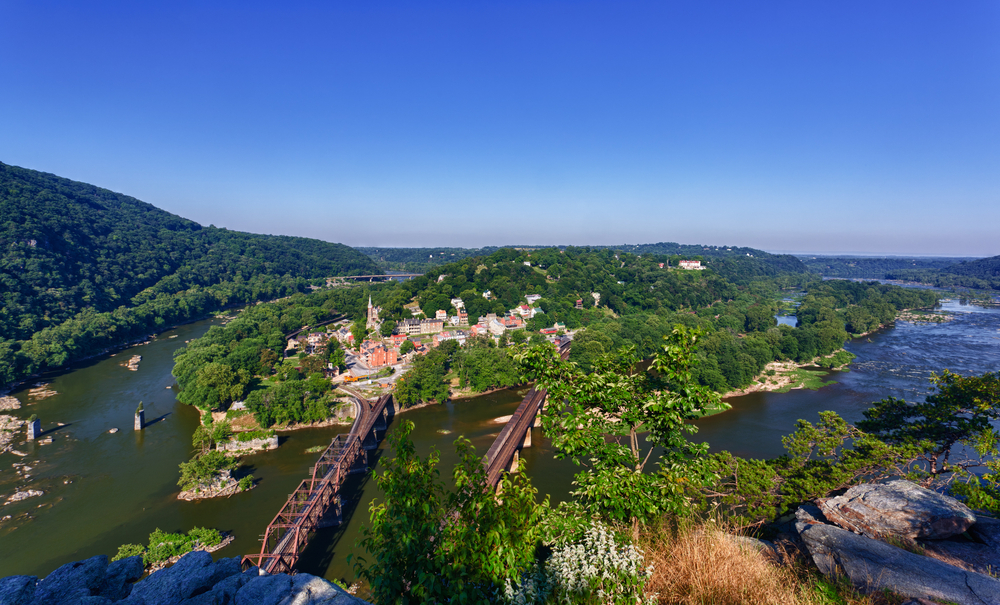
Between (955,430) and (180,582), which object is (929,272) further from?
(180,582)

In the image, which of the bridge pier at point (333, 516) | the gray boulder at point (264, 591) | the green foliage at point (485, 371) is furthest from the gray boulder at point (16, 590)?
the green foliage at point (485, 371)

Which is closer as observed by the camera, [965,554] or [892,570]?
[892,570]

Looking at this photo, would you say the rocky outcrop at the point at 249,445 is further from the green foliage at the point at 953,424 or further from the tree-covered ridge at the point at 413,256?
the tree-covered ridge at the point at 413,256

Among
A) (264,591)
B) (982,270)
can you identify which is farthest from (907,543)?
(982,270)


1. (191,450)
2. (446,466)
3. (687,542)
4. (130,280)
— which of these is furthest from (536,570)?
(130,280)

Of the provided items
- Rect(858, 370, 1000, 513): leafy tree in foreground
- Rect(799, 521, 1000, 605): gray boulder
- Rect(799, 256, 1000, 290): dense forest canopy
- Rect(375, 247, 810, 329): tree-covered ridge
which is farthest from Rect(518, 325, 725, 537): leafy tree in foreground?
Rect(799, 256, 1000, 290): dense forest canopy

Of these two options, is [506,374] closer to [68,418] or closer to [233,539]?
[233,539]
